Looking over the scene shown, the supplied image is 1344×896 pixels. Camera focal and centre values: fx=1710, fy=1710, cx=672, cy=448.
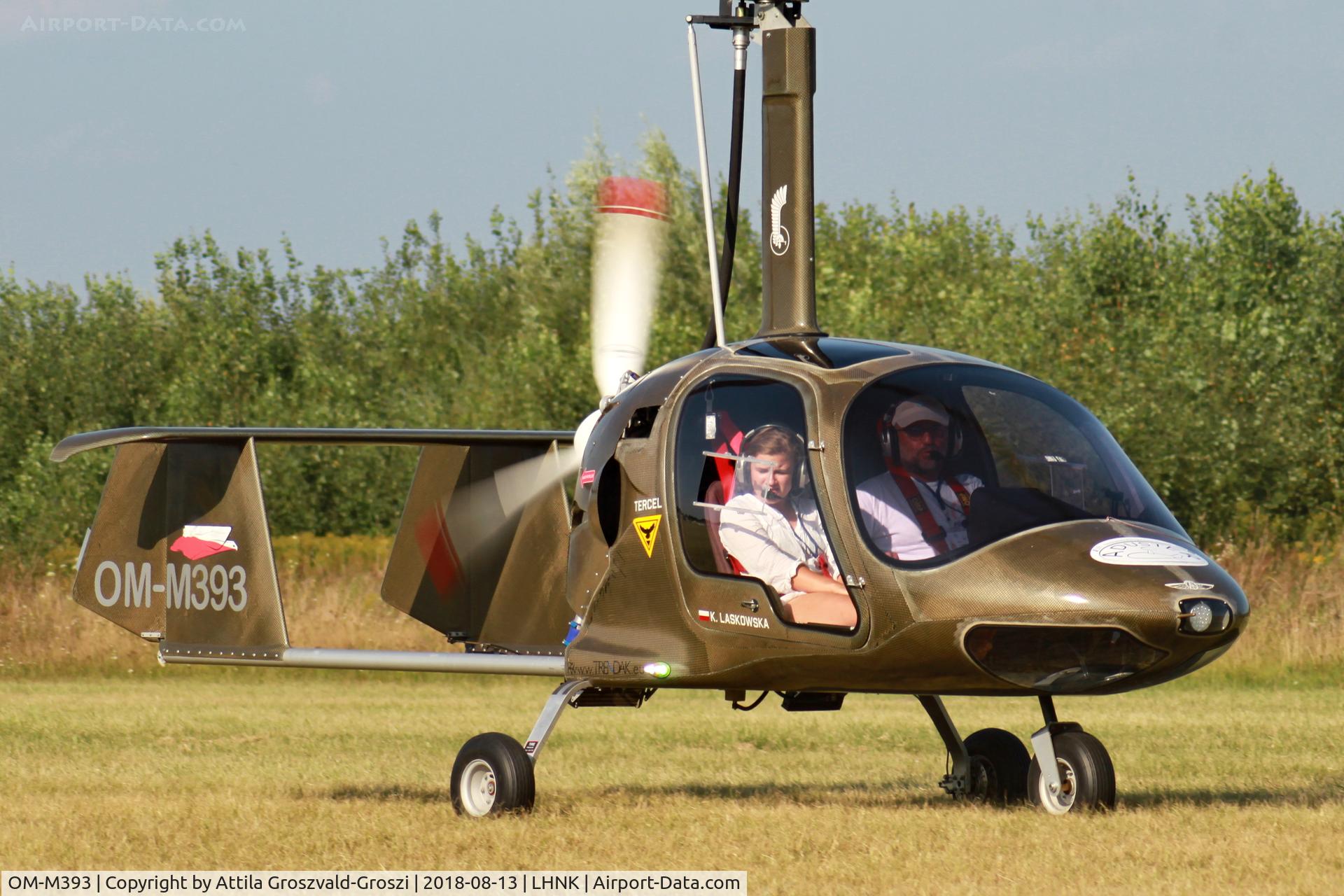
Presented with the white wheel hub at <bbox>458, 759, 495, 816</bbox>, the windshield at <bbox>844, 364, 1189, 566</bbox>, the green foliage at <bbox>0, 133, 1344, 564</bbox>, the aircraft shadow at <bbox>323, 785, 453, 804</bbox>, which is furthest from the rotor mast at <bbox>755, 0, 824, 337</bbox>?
the green foliage at <bbox>0, 133, 1344, 564</bbox>

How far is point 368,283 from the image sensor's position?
57156 mm

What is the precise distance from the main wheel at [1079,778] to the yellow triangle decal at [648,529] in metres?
2.08

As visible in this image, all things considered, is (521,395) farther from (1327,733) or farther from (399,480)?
(1327,733)

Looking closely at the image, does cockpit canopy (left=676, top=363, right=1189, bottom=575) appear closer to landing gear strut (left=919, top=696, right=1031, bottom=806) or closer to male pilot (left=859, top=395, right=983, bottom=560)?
male pilot (left=859, top=395, right=983, bottom=560)

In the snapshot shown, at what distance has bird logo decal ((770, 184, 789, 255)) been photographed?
8672mm

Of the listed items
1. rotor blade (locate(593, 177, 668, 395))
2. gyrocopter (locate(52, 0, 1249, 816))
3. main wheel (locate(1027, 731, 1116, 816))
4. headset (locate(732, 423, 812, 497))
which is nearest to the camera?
gyrocopter (locate(52, 0, 1249, 816))

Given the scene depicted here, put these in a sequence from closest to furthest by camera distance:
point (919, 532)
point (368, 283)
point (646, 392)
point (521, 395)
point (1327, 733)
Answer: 1. point (919, 532)
2. point (646, 392)
3. point (1327, 733)
4. point (521, 395)
5. point (368, 283)

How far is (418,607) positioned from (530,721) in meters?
5.33

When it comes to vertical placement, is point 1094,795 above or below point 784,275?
below

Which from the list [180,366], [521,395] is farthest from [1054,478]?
[180,366]

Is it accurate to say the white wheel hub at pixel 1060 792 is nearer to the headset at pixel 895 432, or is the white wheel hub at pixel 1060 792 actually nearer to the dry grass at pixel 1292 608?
the headset at pixel 895 432

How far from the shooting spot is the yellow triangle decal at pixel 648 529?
818 centimetres

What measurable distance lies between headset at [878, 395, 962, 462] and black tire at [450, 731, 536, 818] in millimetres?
2438

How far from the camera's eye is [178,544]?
31.6 feet
